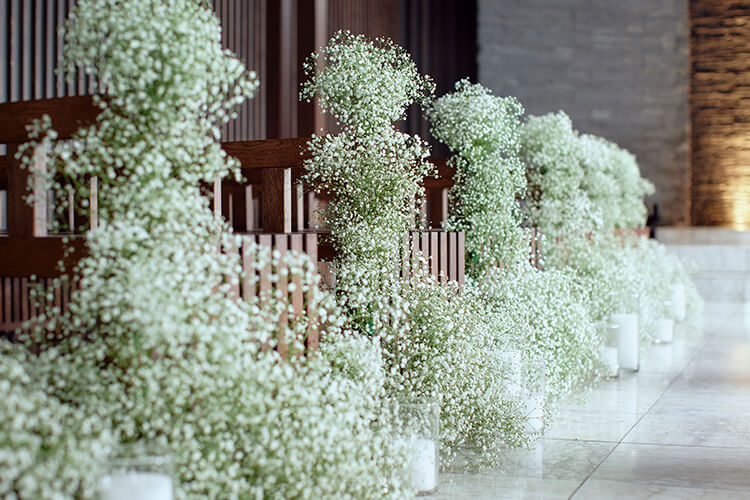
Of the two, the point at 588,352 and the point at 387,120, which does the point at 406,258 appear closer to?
the point at 387,120

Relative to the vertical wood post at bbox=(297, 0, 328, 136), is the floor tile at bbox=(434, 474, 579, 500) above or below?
below

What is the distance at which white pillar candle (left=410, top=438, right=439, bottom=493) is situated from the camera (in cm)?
310

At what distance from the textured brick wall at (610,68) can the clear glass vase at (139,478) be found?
1175cm

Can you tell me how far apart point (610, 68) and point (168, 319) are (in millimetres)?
11891

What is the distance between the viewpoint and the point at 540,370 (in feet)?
12.7

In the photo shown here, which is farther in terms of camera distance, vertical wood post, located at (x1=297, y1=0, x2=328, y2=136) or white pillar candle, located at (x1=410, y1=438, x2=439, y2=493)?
vertical wood post, located at (x1=297, y1=0, x2=328, y2=136)

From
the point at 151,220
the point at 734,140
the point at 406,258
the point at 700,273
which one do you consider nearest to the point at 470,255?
the point at 406,258

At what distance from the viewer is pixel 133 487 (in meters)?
2.02

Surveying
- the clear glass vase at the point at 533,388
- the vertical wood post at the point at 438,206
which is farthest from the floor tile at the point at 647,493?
the vertical wood post at the point at 438,206

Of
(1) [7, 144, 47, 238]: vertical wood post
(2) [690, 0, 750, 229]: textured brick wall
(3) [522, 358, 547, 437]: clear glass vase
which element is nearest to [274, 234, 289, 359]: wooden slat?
(1) [7, 144, 47, 238]: vertical wood post

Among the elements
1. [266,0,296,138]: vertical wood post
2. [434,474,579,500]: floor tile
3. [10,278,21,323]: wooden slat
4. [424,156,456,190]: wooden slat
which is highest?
[266,0,296,138]: vertical wood post

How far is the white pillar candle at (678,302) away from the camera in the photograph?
27.6ft

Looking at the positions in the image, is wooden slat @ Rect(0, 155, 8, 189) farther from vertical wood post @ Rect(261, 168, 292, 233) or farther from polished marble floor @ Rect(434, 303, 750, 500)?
polished marble floor @ Rect(434, 303, 750, 500)

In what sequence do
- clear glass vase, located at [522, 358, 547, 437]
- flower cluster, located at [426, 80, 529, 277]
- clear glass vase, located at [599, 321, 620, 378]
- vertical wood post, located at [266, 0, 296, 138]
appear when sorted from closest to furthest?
clear glass vase, located at [522, 358, 547, 437] → flower cluster, located at [426, 80, 529, 277] → clear glass vase, located at [599, 321, 620, 378] → vertical wood post, located at [266, 0, 296, 138]
